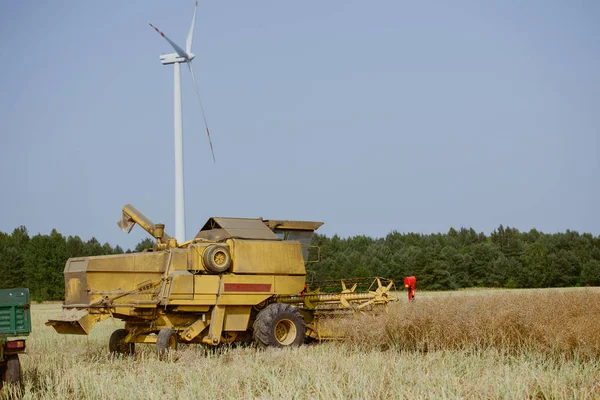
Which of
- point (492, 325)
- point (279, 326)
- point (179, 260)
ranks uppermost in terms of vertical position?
point (179, 260)

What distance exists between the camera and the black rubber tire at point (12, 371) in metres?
A: 9.52

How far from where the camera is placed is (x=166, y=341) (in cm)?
1365

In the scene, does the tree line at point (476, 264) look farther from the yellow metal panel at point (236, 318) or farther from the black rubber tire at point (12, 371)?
the black rubber tire at point (12, 371)

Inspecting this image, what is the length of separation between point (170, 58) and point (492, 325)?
794 inches

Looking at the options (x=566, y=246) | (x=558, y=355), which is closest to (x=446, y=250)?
(x=566, y=246)

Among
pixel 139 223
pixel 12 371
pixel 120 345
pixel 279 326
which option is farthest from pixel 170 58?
pixel 12 371

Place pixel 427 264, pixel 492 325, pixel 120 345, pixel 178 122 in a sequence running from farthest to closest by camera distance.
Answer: pixel 427 264, pixel 178 122, pixel 120 345, pixel 492 325

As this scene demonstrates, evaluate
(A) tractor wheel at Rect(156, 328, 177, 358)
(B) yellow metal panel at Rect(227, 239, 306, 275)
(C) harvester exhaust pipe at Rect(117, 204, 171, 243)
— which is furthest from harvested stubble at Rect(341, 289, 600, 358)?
(C) harvester exhaust pipe at Rect(117, 204, 171, 243)

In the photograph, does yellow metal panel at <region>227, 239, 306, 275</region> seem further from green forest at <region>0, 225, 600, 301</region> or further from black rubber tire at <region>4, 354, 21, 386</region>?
green forest at <region>0, 225, 600, 301</region>

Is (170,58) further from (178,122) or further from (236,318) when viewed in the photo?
(236,318)

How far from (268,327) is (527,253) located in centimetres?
5970

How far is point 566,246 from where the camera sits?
234 feet

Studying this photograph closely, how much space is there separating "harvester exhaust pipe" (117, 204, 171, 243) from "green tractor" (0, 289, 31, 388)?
5230 millimetres

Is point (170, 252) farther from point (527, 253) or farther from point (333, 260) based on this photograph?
point (527, 253)
